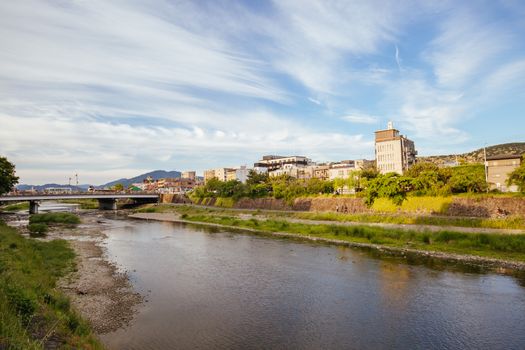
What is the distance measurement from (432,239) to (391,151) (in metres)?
57.0

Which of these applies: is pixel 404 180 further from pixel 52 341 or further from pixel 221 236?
pixel 52 341

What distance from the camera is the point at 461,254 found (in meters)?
29.4

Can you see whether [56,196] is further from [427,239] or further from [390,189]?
[427,239]

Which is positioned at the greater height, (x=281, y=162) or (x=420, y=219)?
(x=281, y=162)

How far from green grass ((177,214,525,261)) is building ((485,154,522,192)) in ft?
79.0

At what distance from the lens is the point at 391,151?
289 ft

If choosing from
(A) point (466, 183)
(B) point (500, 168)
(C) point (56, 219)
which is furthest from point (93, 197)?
(B) point (500, 168)

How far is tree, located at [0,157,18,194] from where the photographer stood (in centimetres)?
5384

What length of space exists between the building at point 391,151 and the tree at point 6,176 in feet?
244

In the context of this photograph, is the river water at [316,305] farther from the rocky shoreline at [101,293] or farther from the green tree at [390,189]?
the green tree at [390,189]

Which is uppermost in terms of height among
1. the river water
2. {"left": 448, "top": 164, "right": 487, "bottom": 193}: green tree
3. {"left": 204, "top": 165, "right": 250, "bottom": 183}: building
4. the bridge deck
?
{"left": 204, "top": 165, "right": 250, "bottom": 183}: building

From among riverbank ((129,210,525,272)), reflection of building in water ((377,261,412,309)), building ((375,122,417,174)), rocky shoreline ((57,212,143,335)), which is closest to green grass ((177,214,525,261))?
riverbank ((129,210,525,272))

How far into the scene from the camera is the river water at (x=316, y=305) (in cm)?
1487

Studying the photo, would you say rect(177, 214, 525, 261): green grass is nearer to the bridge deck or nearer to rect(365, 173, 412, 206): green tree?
rect(365, 173, 412, 206): green tree
